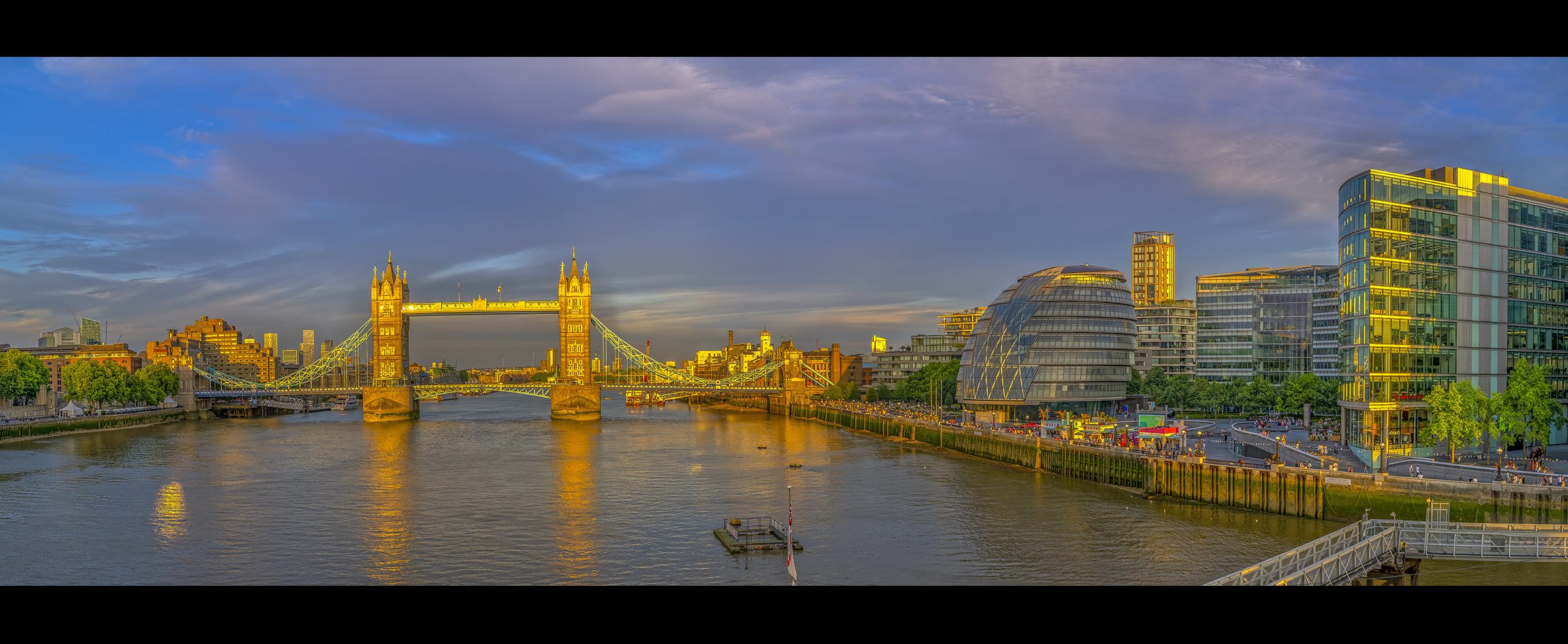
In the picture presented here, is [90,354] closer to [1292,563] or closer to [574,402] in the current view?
[574,402]

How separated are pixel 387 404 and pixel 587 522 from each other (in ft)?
263

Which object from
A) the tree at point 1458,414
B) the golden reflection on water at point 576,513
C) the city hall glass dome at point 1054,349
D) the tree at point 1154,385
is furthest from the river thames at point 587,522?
the tree at point 1154,385

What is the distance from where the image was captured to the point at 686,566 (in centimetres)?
2941

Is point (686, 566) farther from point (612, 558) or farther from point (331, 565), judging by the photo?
point (331, 565)

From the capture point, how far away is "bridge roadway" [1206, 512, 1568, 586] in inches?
819

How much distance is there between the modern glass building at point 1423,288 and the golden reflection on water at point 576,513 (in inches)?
1299

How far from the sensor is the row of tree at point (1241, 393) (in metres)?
68.8

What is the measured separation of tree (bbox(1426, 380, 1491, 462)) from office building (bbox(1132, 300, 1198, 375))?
81782 millimetres

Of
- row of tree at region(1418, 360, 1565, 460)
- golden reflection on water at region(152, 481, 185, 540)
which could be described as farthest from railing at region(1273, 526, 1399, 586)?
golden reflection on water at region(152, 481, 185, 540)

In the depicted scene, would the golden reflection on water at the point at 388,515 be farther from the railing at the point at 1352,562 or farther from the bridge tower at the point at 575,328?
the bridge tower at the point at 575,328

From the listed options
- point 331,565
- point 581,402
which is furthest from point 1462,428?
point 581,402

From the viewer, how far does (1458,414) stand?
38781 millimetres

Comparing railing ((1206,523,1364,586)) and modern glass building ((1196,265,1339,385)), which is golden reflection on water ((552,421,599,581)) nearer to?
railing ((1206,523,1364,586))
